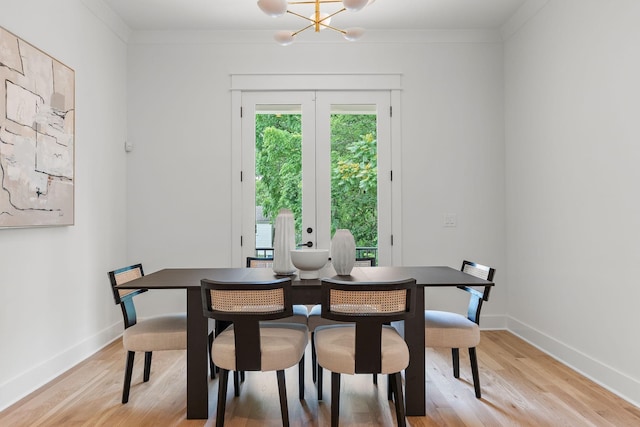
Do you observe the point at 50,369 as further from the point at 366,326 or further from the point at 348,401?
the point at 366,326

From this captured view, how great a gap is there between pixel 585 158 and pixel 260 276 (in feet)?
7.68

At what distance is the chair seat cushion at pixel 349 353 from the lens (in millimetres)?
1981

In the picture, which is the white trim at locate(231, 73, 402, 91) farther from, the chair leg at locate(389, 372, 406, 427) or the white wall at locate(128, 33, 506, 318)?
the chair leg at locate(389, 372, 406, 427)

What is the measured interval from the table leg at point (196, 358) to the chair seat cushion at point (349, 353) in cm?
61

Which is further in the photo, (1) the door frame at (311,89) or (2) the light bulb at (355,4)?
(1) the door frame at (311,89)

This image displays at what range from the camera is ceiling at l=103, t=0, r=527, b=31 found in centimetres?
362

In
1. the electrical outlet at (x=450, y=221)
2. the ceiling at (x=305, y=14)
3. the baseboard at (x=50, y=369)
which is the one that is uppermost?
the ceiling at (x=305, y=14)

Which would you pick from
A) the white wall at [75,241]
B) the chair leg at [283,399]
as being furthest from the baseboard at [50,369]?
the chair leg at [283,399]

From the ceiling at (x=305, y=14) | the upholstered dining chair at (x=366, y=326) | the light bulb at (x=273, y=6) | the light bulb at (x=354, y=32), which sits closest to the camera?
the upholstered dining chair at (x=366, y=326)

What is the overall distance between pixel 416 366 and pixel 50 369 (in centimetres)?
240

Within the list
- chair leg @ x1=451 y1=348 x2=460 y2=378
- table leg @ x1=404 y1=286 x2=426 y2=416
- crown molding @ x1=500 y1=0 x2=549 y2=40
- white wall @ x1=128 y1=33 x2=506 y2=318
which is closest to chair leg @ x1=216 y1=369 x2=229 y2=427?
table leg @ x1=404 y1=286 x2=426 y2=416

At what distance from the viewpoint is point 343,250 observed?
2.41 m

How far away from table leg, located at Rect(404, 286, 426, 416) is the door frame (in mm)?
1858

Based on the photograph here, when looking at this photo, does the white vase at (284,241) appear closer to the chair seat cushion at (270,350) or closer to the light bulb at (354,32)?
the chair seat cushion at (270,350)
